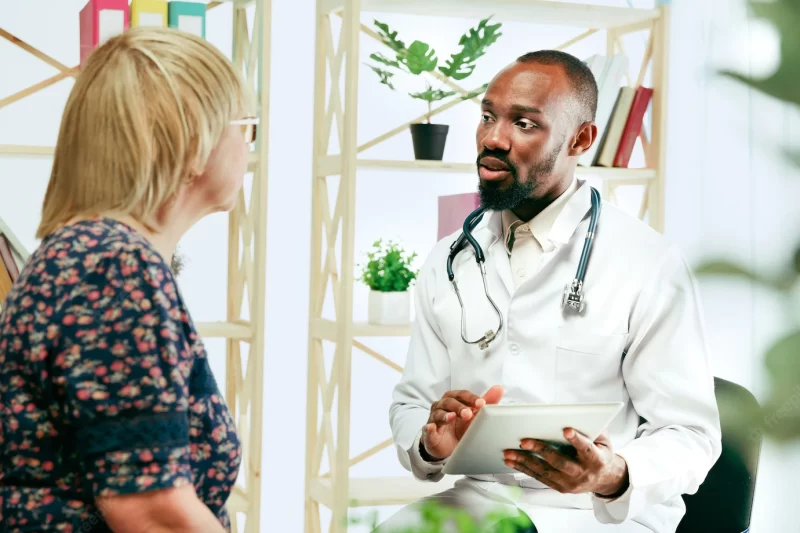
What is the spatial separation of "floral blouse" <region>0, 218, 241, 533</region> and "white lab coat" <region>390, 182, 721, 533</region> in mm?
834

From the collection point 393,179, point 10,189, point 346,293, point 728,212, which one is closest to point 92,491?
point 728,212

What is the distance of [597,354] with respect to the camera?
1.73 m

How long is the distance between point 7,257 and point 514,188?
4.12 ft

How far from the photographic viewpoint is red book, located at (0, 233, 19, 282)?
225 cm

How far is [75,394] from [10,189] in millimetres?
1780

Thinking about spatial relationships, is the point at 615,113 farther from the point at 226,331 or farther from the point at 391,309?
the point at 226,331

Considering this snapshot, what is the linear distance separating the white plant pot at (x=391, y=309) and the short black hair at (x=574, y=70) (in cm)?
73

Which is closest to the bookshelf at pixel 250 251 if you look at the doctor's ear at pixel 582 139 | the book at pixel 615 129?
the doctor's ear at pixel 582 139

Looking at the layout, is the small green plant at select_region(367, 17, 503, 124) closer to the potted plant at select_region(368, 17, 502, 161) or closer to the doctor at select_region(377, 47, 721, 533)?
the potted plant at select_region(368, 17, 502, 161)

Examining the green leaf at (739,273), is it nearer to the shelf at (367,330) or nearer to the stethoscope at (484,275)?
the stethoscope at (484,275)

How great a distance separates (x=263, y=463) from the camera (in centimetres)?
274

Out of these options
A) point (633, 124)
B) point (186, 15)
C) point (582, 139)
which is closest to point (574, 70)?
point (582, 139)

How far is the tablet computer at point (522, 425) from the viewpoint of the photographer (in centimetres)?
128

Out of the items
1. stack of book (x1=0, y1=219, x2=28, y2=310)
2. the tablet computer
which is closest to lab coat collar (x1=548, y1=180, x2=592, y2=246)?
the tablet computer
